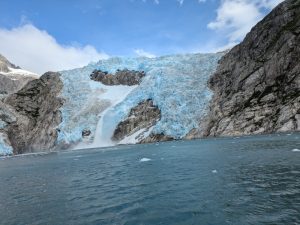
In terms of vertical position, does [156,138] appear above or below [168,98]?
below

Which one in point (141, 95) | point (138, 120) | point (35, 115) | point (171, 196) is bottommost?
point (171, 196)

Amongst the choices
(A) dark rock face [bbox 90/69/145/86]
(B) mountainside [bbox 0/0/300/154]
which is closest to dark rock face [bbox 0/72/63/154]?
(B) mountainside [bbox 0/0/300/154]

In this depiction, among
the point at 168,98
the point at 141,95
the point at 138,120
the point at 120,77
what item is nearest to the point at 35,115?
the point at 120,77

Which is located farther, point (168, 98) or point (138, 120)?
point (138, 120)

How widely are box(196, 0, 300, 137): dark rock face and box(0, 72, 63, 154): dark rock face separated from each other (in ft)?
121

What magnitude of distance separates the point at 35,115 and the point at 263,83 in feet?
189

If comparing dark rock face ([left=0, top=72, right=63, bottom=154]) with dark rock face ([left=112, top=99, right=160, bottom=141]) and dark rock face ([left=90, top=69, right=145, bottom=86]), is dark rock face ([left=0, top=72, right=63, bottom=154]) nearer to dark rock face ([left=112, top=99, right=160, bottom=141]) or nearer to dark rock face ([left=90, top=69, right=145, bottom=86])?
dark rock face ([left=90, top=69, right=145, bottom=86])

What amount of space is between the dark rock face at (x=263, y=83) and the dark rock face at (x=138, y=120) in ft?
36.9

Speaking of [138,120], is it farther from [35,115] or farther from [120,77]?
[35,115]

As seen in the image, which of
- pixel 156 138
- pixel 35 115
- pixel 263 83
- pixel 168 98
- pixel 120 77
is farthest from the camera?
pixel 120 77

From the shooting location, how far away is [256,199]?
579 inches

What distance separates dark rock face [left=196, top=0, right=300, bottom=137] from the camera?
62438mm

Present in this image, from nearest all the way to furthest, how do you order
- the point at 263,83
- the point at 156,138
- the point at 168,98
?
the point at 263,83, the point at 156,138, the point at 168,98

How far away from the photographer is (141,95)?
84.8 meters
